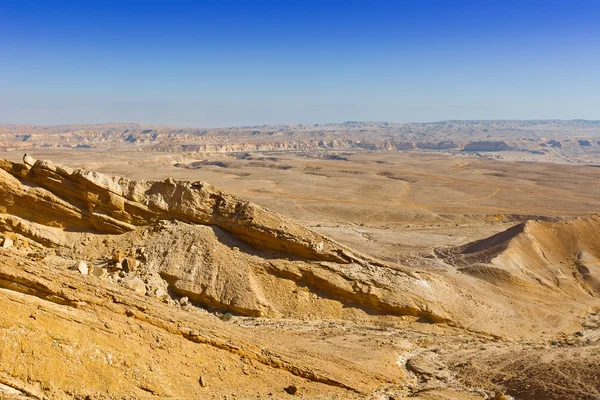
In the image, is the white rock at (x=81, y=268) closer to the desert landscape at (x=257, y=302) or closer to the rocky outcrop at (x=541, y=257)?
the desert landscape at (x=257, y=302)

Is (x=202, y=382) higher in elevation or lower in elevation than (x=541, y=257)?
higher

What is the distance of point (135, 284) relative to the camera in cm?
1595

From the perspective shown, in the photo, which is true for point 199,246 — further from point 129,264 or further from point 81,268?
point 81,268

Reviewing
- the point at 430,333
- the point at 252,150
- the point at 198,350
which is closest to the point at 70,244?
the point at 198,350

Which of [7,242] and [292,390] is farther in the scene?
[7,242]

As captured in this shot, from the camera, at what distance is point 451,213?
5459 cm

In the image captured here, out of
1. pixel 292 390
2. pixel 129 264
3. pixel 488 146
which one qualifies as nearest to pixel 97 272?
pixel 129 264

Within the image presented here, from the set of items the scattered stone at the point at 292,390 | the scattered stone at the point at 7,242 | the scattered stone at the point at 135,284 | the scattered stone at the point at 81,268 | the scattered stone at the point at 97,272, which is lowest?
the scattered stone at the point at 292,390

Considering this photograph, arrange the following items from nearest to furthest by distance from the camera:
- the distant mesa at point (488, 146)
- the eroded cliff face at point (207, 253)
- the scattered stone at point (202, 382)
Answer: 1. the scattered stone at point (202, 382)
2. the eroded cliff face at point (207, 253)
3. the distant mesa at point (488, 146)

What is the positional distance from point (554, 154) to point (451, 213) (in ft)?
465

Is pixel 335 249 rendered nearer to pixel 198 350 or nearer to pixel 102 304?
pixel 198 350

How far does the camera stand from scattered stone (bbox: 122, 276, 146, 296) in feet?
51.2

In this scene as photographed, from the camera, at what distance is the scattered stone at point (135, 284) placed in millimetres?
15594

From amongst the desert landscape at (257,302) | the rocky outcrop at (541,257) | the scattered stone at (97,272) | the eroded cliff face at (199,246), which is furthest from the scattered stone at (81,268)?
the rocky outcrop at (541,257)
